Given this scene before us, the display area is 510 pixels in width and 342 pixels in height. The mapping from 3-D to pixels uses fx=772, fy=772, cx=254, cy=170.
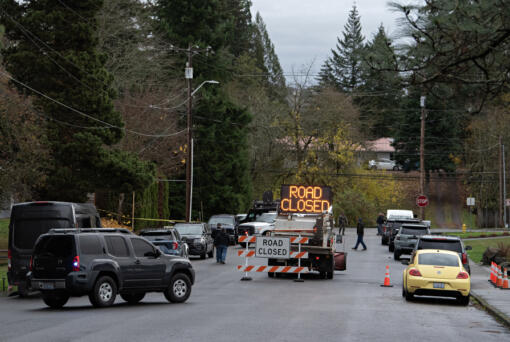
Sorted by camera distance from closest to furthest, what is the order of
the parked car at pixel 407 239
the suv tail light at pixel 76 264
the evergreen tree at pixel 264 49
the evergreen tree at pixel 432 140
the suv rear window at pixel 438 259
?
the suv tail light at pixel 76 264, the suv rear window at pixel 438 259, the parked car at pixel 407 239, the evergreen tree at pixel 432 140, the evergreen tree at pixel 264 49

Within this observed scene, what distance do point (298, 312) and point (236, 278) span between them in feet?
33.2

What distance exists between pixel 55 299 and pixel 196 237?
18.2m

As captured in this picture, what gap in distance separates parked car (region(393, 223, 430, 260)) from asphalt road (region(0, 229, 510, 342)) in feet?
39.2

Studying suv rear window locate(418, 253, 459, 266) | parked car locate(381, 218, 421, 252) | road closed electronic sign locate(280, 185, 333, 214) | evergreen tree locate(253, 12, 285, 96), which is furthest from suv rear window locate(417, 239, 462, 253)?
evergreen tree locate(253, 12, 285, 96)

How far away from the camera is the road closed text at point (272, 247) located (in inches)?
1056

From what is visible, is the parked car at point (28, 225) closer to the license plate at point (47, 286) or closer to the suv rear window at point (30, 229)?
the suv rear window at point (30, 229)

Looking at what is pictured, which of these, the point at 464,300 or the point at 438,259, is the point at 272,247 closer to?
the point at 438,259

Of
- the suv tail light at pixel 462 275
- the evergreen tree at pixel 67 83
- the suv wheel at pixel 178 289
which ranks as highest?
the evergreen tree at pixel 67 83

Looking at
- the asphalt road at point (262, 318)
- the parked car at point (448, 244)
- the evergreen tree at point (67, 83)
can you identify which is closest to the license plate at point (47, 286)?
the asphalt road at point (262, 318)

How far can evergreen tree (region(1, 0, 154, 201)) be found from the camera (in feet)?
112

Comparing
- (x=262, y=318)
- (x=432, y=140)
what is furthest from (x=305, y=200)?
(x=432, y=140)

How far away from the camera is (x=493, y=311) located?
18703mm

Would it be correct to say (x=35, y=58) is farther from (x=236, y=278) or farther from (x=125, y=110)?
(x=125, y=110)

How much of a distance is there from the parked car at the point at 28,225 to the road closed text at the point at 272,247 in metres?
6.99
